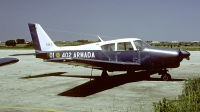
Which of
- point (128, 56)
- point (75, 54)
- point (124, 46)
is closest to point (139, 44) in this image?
point (124, 46)

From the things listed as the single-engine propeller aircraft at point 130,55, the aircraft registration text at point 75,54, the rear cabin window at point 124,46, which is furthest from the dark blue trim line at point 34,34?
the rear cabin window at point 124,46

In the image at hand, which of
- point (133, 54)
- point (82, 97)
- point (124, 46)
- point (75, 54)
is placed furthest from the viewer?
point (75, 54)

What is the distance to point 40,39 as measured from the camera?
47.5 feet

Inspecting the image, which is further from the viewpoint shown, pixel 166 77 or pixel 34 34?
pixel 34 34

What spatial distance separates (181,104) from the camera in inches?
182

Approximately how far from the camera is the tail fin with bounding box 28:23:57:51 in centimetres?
1432

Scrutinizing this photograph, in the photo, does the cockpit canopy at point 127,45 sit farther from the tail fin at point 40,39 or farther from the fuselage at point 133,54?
the tail fin at point 40,39

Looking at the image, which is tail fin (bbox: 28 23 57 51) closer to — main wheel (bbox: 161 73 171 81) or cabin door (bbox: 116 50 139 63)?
cabin door (bbox: 116 50 139 63)

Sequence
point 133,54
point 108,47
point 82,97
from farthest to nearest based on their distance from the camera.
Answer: point 108,47
point 133,54
point 82,97

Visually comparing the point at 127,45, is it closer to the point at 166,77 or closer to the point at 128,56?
the point at 128,56

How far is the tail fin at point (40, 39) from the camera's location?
47.0 ft

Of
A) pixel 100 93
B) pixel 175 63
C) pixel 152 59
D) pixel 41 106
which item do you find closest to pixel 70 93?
pixel 100 93

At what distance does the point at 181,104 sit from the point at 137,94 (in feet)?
13.8

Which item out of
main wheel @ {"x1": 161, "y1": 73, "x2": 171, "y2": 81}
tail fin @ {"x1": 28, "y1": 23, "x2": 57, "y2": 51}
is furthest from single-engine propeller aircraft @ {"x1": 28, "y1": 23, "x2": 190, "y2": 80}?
tail fin @ {"x1": 28, "y1": 23, "x2": 57, "y2": 51}
